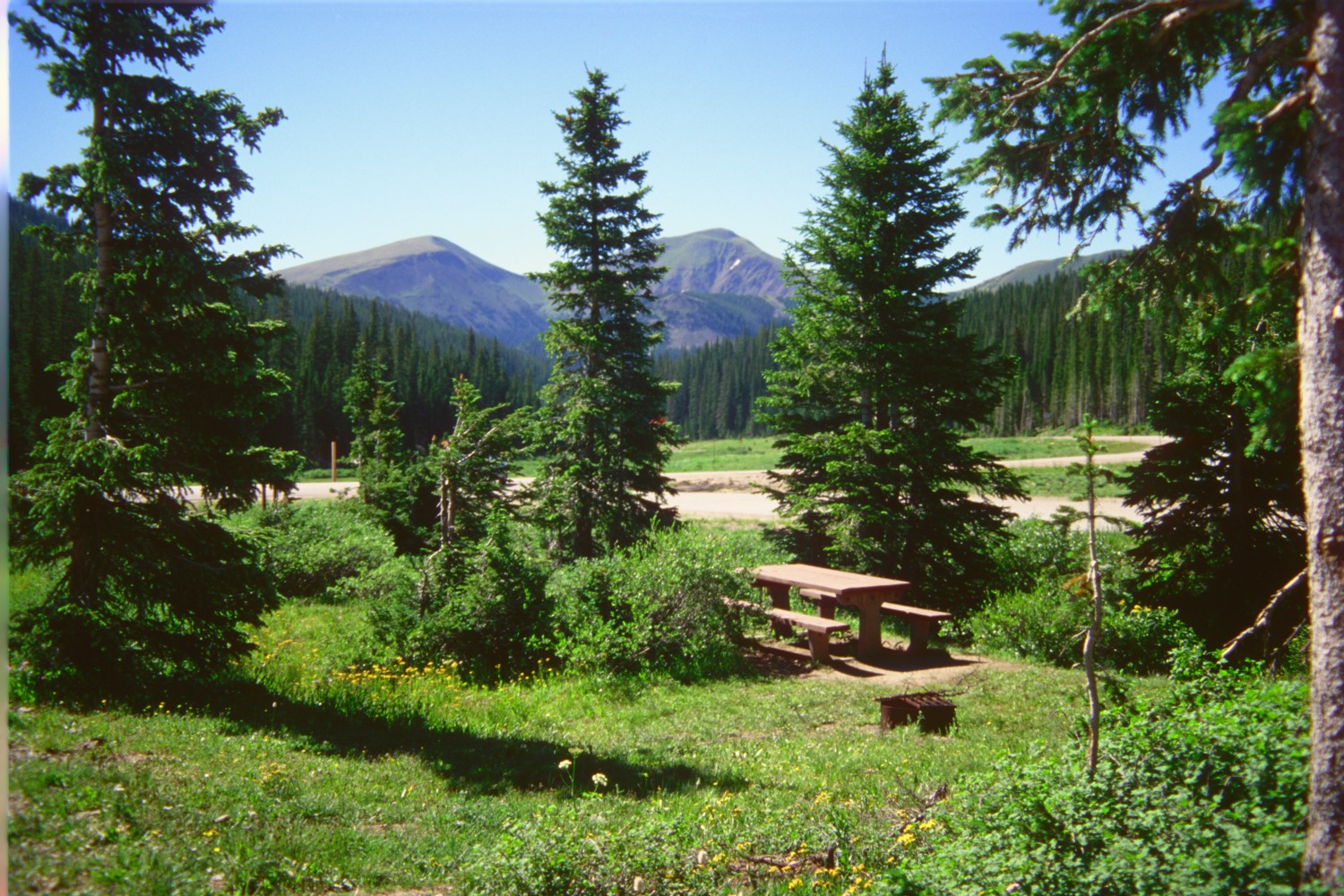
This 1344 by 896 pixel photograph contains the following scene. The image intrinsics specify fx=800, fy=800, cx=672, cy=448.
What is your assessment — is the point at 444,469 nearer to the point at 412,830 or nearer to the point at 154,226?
the point at 154,226

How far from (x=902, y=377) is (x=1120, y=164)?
30.0ft

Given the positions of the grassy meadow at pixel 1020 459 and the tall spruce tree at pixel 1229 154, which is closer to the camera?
the tall spruce tree at pixel 1229 154

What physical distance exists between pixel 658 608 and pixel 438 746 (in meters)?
4.55

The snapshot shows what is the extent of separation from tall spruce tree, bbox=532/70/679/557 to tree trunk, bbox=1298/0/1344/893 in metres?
13.2

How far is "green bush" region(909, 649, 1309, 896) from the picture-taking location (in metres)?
4.10

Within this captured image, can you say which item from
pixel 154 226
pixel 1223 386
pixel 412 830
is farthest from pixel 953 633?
pixel 154 226

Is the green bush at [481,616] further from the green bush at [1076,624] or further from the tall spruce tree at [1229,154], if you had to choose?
the tall spruce tree at [1229,154]

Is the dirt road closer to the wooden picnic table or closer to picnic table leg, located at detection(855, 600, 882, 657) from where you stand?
the wooden picnic table

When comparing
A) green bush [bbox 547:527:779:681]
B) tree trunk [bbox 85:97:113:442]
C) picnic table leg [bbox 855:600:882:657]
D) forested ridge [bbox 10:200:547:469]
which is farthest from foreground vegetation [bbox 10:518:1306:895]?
forested ridge [bbox 10:200:547:469]

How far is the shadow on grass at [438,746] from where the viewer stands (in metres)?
7.73

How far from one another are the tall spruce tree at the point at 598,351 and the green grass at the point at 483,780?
5.93 m

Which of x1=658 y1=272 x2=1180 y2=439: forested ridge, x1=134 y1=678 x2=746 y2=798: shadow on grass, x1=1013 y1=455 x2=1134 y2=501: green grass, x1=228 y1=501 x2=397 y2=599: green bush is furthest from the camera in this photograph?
x1=658 y1=272 x2=1180 y2=439: forested ridge

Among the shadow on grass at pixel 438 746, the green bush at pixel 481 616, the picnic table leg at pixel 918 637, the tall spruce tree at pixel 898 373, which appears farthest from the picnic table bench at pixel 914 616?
the shadow on grass at pixel 438 746

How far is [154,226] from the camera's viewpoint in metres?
9.30
